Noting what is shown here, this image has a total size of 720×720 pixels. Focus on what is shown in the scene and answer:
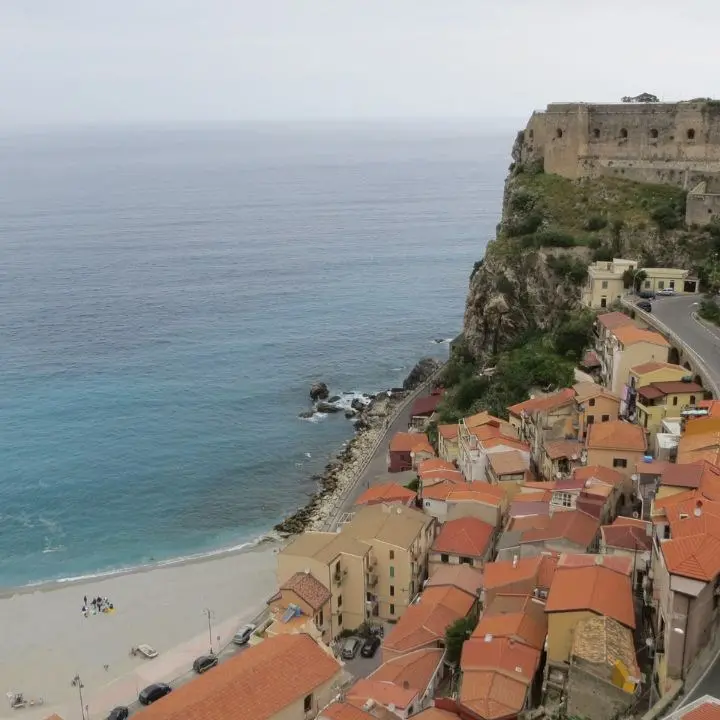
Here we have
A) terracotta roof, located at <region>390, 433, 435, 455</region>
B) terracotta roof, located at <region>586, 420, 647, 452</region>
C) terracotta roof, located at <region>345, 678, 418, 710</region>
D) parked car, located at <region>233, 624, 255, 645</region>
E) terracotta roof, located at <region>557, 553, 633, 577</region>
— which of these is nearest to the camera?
terracotta roof, located at <region>345, 678, 418, 710</region>

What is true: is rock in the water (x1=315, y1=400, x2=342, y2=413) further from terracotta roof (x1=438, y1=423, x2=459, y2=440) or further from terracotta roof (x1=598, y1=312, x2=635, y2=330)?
terracotta roof (x1=598, y1=312, x2=635, y2=330)

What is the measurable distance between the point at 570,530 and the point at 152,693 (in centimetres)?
1831

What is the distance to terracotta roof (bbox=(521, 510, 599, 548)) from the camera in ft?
109

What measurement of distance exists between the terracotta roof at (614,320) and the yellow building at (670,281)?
17.8 feet

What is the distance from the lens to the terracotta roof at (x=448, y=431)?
51031 mm

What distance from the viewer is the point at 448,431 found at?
51.7 meters

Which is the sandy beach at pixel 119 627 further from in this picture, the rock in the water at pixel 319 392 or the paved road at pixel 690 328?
the paved road at pixel 690 328

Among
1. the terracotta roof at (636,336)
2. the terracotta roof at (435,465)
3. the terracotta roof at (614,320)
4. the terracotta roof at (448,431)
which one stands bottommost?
the terracotta roof at (435,465)

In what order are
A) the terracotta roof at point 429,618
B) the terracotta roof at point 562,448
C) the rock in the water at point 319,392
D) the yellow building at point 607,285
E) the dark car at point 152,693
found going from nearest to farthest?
the terracotta roof at point 429,618, the dark car at point 152,693, the terracotta roof at point 562,448, the yellow building at point 607,285, the rock in the water at point 319,392

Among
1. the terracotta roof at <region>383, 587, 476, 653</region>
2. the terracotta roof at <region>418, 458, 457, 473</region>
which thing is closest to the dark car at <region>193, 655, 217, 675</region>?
the terracotta roof at <region>383, 587, 476, 653</region>

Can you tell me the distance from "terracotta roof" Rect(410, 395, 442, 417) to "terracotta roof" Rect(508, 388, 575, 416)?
14.4 m

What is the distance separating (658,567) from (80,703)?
23677 mm

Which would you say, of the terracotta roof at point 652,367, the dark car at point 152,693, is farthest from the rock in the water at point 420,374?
the dark car at point 152,693

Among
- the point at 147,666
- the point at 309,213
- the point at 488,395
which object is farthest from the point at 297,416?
the point at 309,213
